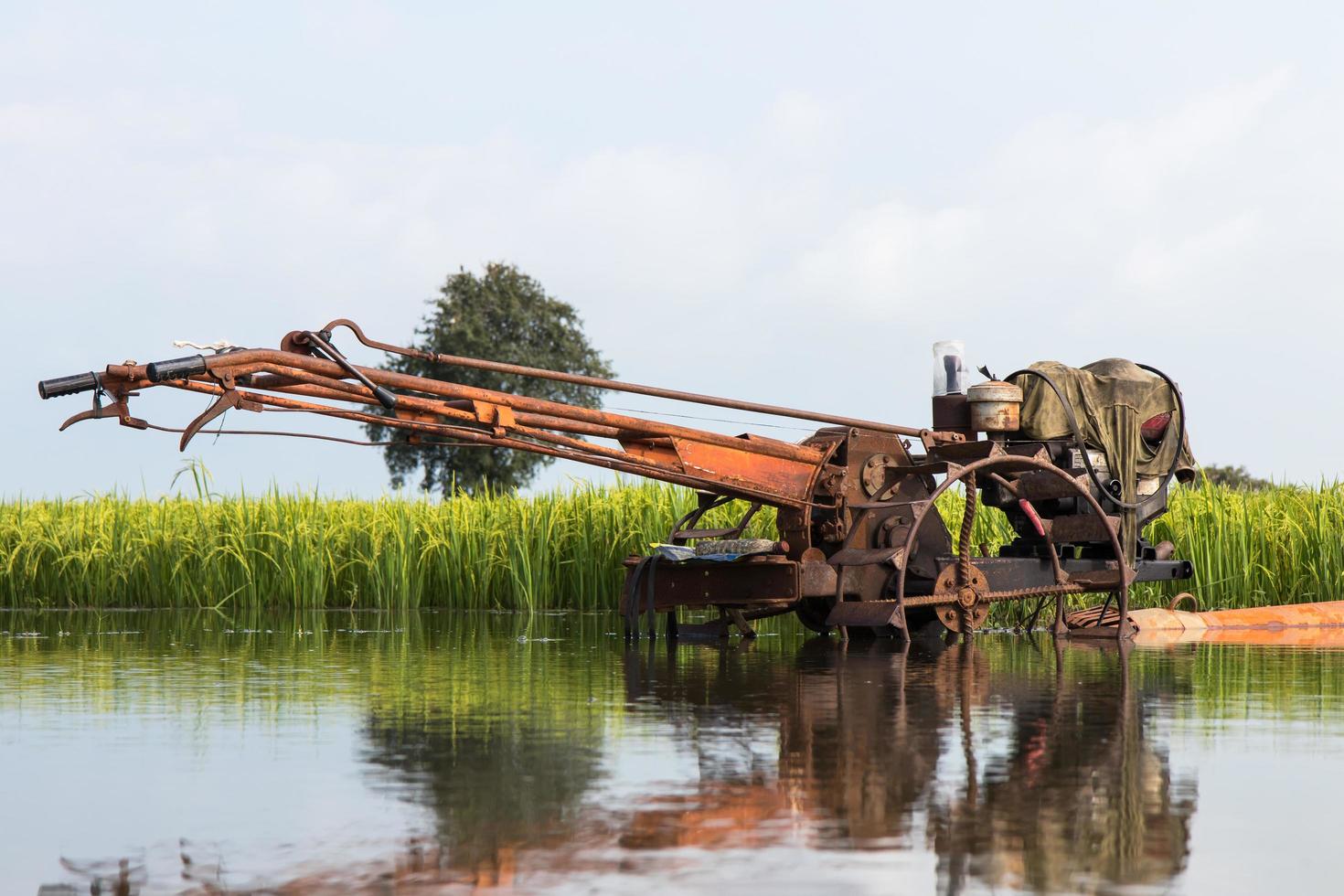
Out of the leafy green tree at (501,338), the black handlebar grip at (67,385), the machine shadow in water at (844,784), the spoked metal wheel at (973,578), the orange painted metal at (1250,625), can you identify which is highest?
the leafy green tree at (501,338)

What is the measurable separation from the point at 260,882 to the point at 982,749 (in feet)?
10.3

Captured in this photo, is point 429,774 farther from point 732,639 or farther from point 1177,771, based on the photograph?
point 732,639

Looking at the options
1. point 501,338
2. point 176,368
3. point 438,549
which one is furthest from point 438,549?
point 501,338

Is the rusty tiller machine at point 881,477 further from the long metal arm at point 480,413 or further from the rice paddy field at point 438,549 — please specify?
the rice paddy field at point 438,549

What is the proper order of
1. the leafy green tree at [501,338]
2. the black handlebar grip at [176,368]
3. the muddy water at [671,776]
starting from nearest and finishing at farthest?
the muddy water at [671,776] → the black handlebar grip at [176,368] → the leafy green tree at [501,338]

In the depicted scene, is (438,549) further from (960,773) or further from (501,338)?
(501,338)

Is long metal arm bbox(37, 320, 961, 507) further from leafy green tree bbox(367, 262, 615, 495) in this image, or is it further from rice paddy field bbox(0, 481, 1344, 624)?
leafy green tree bbox(367, 262, 615, 495)

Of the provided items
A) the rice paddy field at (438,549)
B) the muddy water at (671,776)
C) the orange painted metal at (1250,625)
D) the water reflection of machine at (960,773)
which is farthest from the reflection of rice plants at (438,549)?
the water reflection of machine at (960,773)

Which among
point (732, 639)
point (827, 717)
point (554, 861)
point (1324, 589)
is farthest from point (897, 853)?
point (1324, 589)

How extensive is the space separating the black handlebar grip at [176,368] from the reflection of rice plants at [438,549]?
26.5ft

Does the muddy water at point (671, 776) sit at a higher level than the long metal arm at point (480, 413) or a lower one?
lower

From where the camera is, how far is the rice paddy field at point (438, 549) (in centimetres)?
1691

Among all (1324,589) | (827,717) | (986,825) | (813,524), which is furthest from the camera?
(1324,589)

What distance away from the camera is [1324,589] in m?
16.8
